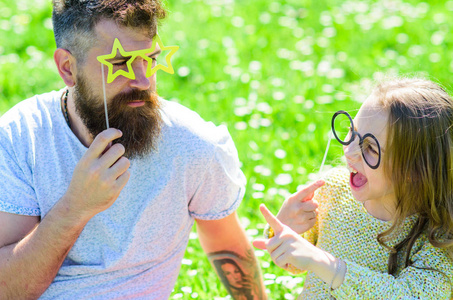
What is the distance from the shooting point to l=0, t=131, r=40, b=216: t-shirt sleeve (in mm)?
2557

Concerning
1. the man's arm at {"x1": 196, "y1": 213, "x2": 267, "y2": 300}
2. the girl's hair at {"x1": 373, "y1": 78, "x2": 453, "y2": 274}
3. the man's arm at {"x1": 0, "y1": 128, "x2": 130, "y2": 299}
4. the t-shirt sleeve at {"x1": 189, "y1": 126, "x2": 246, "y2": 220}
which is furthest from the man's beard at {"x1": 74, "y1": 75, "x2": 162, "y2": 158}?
the girl's hair at {"x1": 373, "y1": 78, "x2": 453, "y2": 274}

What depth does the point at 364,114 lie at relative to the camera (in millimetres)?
2447

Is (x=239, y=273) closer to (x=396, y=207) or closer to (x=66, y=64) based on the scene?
(x=396, y=207)

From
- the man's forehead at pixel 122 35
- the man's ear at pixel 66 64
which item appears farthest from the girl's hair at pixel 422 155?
the man's ear at pixel 66 64

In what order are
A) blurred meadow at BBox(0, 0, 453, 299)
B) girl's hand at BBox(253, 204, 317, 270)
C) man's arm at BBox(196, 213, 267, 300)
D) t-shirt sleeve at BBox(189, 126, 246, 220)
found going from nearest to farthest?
girl's hand at BBox(253, 204, 317, 270), t-shirt sleeve at BBox(189, 126, 246, 220), man's arm at BBox(196, 213, 267, 300), blurred meadow at BBox(0, 0, 453, 299)

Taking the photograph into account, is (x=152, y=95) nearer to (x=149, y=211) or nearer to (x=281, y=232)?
(x=149, y=211)

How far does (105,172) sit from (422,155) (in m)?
1.19

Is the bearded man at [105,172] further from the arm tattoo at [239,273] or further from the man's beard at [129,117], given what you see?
the arm tattoo at [239,273]

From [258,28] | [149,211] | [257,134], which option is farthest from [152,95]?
[258,28]

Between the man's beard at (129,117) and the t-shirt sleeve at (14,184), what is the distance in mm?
323

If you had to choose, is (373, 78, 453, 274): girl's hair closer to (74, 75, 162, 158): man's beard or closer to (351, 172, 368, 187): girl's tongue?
(351, 172, 368, 187): girl's tongue

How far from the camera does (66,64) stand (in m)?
2.69

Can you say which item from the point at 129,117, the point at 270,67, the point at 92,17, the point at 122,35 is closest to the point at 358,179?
the point at 129,117

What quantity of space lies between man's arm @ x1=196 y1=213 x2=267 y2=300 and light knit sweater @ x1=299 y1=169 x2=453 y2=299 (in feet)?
1.12
